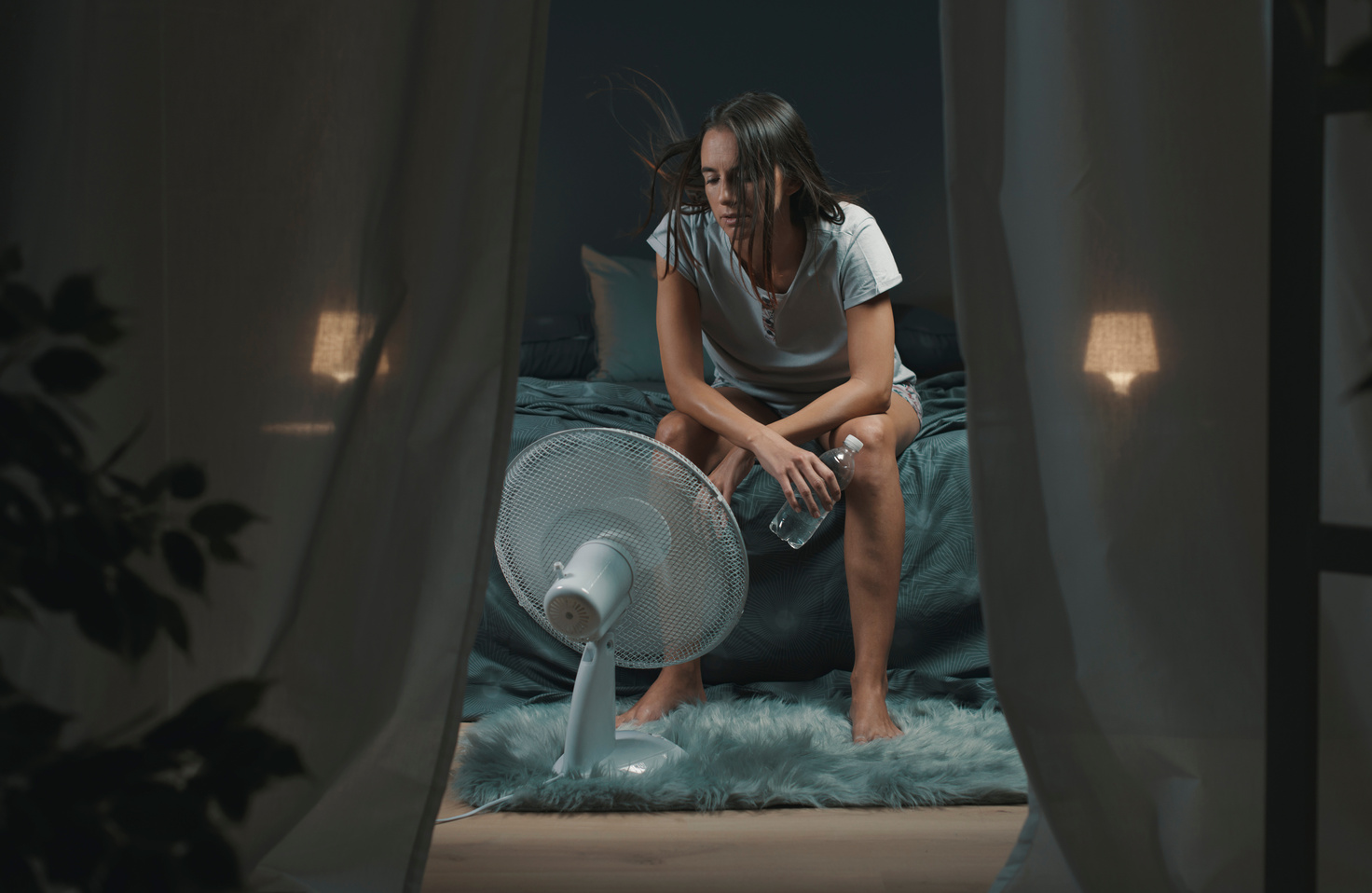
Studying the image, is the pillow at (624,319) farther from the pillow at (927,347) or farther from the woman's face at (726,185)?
the woman's face at (726,185)

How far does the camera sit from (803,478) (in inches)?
62.9

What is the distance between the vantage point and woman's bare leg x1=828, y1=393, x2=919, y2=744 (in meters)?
1.66

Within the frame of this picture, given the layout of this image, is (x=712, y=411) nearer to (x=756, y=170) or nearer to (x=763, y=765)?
(x=756, y=170)

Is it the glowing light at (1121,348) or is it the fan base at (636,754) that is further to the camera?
the fan base at (636,754)

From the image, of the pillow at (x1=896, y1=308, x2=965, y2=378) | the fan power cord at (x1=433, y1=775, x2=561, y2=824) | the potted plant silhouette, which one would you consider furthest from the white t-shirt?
the potted plant silhouette

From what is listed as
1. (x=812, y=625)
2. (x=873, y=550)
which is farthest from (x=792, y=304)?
(x=812, y=625)

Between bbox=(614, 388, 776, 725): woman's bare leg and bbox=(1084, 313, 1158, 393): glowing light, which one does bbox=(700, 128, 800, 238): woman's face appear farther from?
bbox=(1084, 313, 1158, 393): glowing light

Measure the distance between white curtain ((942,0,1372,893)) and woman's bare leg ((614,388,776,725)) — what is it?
0.83 meters

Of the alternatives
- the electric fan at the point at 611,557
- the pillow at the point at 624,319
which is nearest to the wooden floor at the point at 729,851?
the electric fan at the point at 611,557

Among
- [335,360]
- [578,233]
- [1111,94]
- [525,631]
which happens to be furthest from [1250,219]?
[578,233]

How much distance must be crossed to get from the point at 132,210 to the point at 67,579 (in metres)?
0.57

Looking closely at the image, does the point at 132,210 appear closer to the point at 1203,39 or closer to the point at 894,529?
the point at 1203,39

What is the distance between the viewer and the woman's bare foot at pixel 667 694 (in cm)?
167

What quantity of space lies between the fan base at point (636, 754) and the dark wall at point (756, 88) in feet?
8.35
